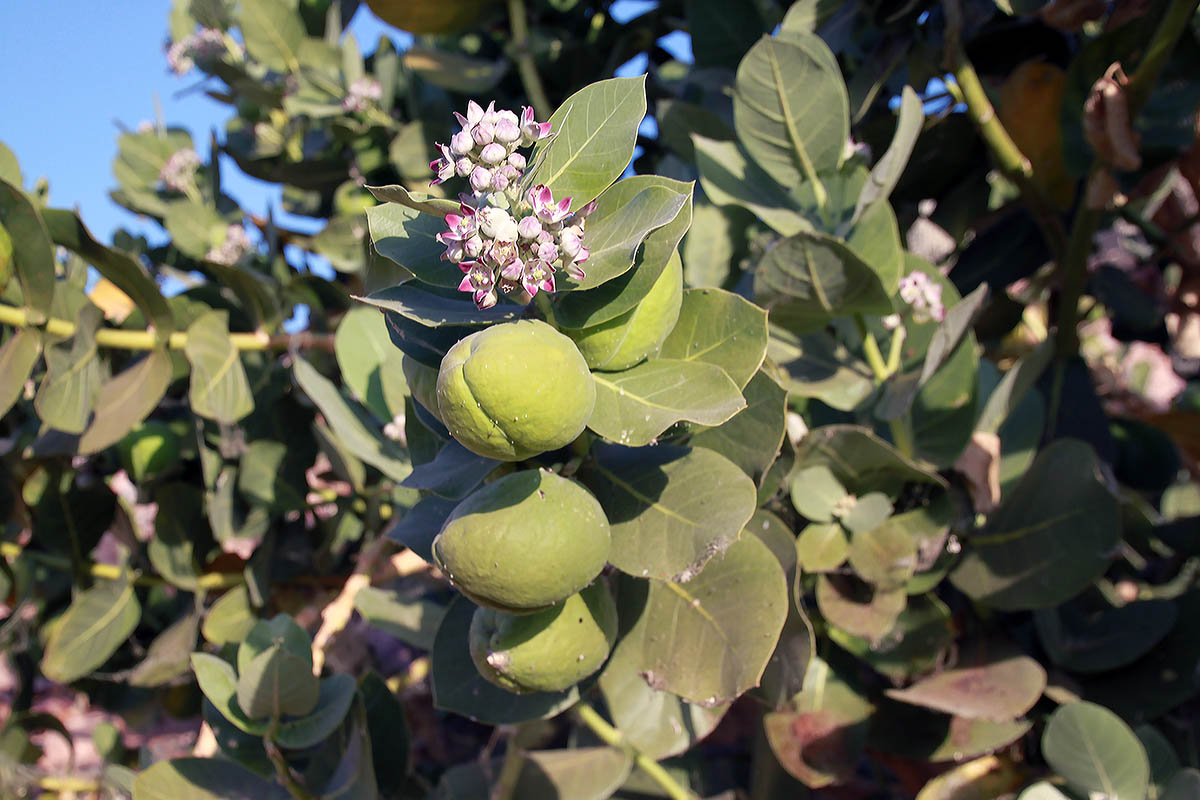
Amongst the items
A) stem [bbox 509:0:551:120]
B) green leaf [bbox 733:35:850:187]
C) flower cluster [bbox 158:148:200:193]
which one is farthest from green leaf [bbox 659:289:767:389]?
flower cluster [bbox 158:148:200:193]

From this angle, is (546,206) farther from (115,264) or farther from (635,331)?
(115,264)

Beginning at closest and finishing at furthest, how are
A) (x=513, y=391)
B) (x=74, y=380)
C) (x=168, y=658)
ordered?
(x=513, y=391), (x=74, y=380), (x=168, y=658)

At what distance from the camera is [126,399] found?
5.18 feet

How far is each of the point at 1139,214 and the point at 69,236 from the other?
212 cm

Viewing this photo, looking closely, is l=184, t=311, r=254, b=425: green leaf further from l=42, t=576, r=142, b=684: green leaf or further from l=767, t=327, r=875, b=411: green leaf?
l=767, t=327, r=875, b=411: green leaf

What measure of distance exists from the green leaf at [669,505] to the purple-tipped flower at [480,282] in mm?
263

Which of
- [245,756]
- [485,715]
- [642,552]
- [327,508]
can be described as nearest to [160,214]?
[327,508]

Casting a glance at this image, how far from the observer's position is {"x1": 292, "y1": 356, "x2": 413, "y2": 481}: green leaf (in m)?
1.39

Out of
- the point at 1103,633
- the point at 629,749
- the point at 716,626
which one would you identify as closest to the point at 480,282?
the point at 716,626

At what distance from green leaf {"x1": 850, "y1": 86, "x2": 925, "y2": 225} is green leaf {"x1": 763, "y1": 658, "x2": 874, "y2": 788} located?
0.70 m

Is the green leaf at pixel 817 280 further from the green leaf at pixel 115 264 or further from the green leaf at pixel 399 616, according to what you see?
the green leaf at pixel 115 264

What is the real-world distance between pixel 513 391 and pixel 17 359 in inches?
44.1

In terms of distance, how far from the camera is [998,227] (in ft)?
6.26

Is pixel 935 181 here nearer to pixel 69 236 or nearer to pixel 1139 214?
pixel 1139 214
